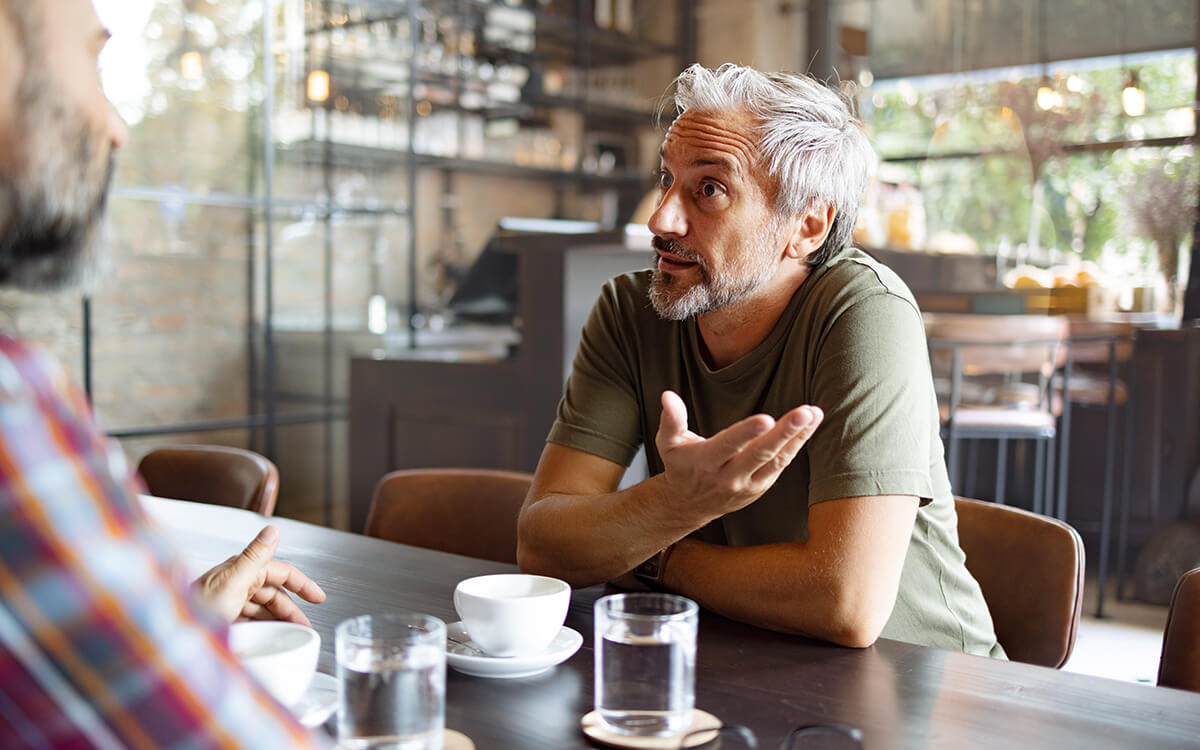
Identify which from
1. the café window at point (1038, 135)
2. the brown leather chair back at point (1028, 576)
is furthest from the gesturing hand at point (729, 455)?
the café window at point (1038, 135)

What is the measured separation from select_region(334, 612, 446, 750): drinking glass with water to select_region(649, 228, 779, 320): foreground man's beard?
84cm

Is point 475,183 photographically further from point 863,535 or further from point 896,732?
point 896,732

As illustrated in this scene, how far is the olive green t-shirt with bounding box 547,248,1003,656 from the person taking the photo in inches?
49.4

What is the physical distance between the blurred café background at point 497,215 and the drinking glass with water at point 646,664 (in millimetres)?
2086

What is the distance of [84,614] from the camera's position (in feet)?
1.40

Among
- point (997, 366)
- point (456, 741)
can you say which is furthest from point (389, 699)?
point (997, 366)

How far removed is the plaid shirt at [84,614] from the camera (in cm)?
42

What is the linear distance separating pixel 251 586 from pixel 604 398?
2.14 feet

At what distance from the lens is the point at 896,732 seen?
2.71 ft

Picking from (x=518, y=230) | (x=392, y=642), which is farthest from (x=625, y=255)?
(x=392, y=642)

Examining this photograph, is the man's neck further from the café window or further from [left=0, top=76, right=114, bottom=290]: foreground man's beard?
the café window

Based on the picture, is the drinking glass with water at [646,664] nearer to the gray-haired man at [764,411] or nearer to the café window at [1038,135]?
the gray-haired man at [764,411]

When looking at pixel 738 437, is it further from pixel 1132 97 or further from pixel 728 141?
pixel 1132 97

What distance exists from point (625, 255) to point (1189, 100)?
3.39 meters
